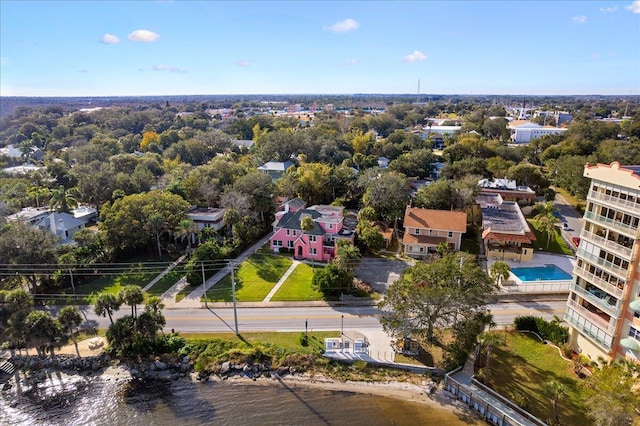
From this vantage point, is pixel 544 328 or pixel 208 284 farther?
pixel 208 284

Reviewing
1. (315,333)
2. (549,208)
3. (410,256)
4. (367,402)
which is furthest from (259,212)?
(549,208)

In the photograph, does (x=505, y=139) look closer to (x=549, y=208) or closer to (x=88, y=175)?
(x=549, y=208)

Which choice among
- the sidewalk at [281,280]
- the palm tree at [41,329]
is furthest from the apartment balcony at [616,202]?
the palm tree at [41,329]

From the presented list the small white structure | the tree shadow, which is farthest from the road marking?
the small white structure

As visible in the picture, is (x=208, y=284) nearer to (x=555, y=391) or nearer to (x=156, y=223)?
(x=156, y=223)

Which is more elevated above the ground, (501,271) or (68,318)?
(68,318)

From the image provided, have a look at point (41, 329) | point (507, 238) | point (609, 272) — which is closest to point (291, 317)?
point (41, 329)

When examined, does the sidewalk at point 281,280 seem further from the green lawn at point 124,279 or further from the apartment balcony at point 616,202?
the apartment balcony at point 616,202
